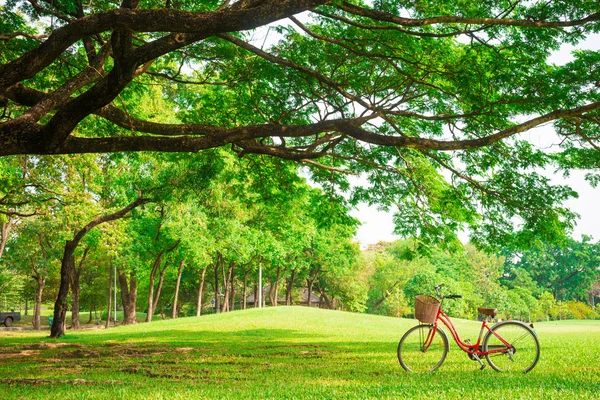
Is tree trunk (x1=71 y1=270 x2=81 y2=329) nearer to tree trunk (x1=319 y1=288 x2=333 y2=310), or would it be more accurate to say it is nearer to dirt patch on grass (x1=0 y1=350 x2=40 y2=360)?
dirt patch on grass (x1=0 y1=350 x2=40 y2=360)

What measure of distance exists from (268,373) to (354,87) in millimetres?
6732

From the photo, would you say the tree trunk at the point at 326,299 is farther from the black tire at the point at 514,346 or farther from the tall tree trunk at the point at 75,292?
the black tire at the point at 514,346

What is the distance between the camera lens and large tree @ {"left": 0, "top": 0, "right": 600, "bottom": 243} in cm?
734

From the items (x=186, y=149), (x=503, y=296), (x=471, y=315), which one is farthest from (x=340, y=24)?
(x=471, y=315)

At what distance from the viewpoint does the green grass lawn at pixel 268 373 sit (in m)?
6.69

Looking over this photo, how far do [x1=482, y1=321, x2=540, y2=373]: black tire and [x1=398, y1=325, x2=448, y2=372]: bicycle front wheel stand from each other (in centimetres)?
73

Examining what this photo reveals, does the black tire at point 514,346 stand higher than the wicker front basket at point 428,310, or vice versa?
the wicker front basket at point 428,310

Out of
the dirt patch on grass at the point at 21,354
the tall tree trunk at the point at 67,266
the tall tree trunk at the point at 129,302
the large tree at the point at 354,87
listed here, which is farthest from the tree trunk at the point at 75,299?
the large tree at the point at 354,87

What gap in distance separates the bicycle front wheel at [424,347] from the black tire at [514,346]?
727 mm

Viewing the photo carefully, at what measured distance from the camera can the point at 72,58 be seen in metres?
12.6

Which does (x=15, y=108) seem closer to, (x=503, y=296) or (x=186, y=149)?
(x=186, y=149)

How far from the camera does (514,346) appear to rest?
8.59 meters

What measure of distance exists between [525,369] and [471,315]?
5103 cm

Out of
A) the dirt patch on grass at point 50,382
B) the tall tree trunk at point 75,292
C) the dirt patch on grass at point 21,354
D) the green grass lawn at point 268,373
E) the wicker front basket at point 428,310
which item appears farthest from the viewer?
the tall tree trunk at point 75,292
